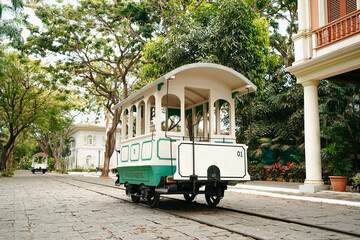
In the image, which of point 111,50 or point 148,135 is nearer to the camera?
point 148,135

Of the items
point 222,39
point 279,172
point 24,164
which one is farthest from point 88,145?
point 222,39

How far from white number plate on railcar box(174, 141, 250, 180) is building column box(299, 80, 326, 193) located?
4.67 metres

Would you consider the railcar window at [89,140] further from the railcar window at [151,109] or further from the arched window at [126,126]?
the railcar window at [151,109]

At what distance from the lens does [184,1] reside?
20.9 m

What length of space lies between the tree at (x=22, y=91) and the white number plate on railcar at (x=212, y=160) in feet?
77.5

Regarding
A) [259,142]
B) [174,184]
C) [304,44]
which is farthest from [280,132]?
[174,184]

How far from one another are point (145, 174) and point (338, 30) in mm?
7848

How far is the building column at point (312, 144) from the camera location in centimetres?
1221

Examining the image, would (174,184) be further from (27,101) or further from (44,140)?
(44,140)

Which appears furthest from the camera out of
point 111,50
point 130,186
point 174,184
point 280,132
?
point 111,50

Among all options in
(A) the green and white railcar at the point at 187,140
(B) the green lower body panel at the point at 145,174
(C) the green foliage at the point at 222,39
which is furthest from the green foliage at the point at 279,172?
(B) the green lower body panel at the point at 145,174

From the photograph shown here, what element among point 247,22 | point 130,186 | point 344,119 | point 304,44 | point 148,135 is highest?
point 247,22

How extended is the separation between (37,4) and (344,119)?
61.5 ft

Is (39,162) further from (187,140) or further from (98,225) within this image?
(98,225)
